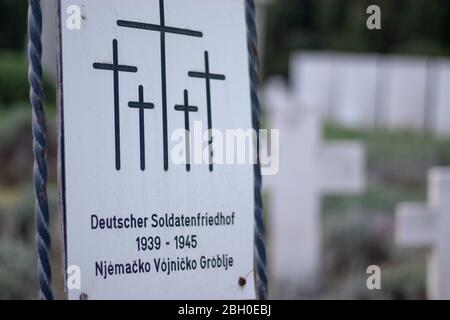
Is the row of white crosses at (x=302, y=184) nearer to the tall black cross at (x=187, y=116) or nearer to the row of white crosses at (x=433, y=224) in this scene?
the row of white crosses at (x=433, y=224)

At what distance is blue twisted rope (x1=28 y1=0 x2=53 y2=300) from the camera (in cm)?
181

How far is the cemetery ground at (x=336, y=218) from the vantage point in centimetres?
463

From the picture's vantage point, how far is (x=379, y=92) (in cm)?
1384

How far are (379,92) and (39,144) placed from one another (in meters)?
12.4

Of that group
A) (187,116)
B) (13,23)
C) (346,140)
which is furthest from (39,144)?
(346,140)

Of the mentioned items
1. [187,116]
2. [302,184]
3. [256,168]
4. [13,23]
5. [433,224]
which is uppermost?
[13,23]

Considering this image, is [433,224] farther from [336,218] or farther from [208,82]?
[208,82]

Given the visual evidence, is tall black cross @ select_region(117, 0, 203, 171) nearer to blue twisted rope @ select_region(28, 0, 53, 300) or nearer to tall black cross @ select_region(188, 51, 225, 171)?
tall black cross @ select_region(188, 51, 225, 171)

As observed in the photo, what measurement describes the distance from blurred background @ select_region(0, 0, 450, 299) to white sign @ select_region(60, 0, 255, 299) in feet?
0.49

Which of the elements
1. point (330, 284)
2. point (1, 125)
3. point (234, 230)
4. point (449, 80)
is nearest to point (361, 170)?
point (330, 284)

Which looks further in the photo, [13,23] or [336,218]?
[13,23]

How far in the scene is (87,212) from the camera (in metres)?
1.87

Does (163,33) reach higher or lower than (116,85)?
higher

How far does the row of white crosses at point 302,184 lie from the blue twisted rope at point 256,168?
360 cm
